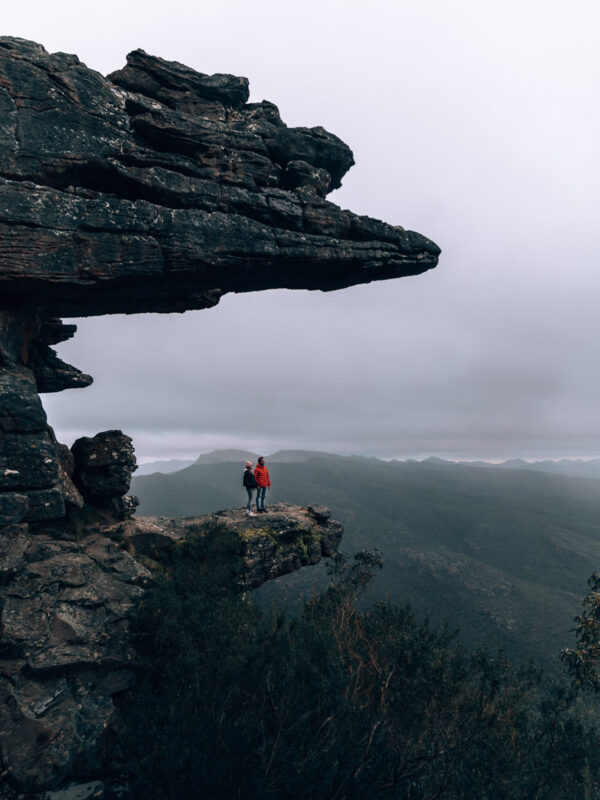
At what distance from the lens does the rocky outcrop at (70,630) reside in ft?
36.4

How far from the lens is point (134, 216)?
1839cm

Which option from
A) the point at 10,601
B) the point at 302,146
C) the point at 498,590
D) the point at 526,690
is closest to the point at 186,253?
the point at 302,146

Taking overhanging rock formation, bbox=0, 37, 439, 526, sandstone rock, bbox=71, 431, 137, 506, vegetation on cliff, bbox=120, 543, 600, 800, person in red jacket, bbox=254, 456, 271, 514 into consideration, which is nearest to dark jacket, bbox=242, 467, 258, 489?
person in red jacket, bbox=254, 456, 271, 514

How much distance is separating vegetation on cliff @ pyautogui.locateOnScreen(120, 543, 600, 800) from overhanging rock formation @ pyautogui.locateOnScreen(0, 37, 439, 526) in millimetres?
8127

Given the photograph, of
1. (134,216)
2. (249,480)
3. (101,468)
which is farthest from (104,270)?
(249,480)

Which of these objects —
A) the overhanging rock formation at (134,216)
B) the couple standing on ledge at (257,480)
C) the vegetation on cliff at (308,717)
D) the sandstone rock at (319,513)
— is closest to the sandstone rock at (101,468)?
the overhanging rock formation at (134,216)

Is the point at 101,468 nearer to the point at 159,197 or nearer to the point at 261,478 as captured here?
the point at 261,478

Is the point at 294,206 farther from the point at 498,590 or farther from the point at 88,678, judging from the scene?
the point at 498,590

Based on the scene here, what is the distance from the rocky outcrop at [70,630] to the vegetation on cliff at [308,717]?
1039mm

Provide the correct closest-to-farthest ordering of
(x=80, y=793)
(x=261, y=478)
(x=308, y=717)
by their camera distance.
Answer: (x=80, y=793)
(x=308, y=717)
(x=261, y=478)

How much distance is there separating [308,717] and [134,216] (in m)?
21.3

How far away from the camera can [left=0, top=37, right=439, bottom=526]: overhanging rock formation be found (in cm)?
1652

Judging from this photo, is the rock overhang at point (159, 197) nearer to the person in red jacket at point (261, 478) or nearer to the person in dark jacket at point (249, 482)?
the person in red jacket at point (261, 478)

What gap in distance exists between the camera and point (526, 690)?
24.8 metres
